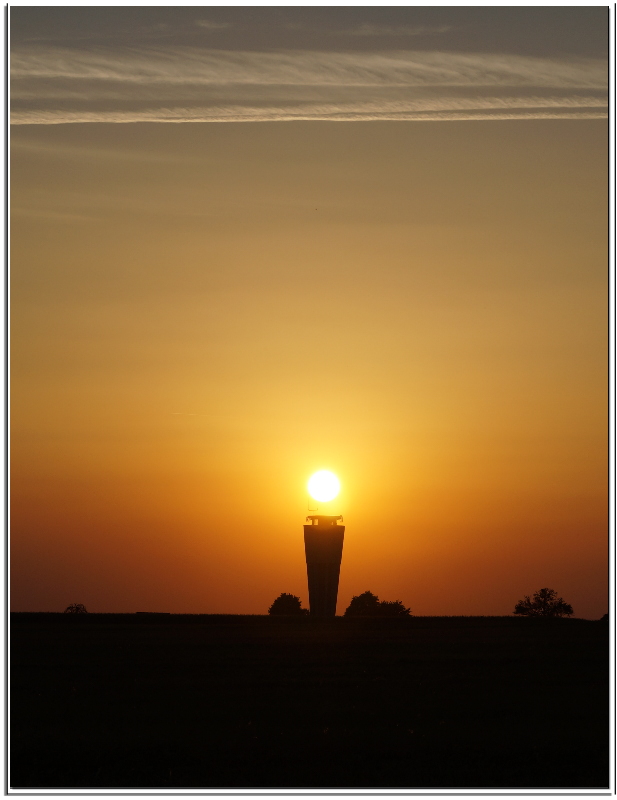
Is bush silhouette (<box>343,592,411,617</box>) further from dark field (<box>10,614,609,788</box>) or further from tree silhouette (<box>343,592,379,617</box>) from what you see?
dark field (<box>10,614,609,788</box>)

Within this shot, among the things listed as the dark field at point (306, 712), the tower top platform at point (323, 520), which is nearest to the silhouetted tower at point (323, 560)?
the tower top platform at point (323, 520)

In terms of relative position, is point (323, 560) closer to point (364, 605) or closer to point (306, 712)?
point (364, 605)

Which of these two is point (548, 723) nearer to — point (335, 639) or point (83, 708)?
point (83, 708)

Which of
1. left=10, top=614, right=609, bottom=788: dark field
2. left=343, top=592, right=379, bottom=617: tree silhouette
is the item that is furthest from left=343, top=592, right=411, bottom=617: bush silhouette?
left=10, top=614, right=609, bottom=788: dark field

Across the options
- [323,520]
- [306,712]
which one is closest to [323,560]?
[323,520]

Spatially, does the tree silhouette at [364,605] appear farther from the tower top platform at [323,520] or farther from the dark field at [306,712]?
the dark field at [306,712]

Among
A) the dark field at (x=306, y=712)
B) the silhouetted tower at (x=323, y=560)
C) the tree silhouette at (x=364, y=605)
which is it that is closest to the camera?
the dark field at (x=306, y=712)
